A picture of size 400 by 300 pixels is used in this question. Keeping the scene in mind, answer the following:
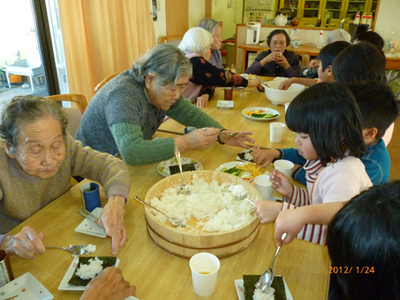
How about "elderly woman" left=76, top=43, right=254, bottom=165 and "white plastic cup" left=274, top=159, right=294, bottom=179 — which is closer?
"white plastic cup" left=274, top=159, right=294, bottom=179

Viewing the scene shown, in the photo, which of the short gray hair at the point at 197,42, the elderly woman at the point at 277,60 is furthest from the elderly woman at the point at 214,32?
the short gray hair at the point at 197,42

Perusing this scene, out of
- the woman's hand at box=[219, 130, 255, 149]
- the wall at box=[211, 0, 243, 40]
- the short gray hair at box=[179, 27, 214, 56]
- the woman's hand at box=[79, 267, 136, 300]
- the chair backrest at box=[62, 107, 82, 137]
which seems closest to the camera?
the woman's hand at box=[79, 267, 136, 300]

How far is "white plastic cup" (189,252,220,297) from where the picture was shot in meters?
0.83

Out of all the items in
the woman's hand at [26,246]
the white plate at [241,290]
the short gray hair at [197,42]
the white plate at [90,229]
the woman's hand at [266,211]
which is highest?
the short gray hair at [197,42]

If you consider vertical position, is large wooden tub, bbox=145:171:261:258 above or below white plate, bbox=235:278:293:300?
above

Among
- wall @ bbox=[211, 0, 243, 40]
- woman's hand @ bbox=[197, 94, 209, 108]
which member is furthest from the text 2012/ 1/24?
wall @ bbox=[211, 0, 243, 40]

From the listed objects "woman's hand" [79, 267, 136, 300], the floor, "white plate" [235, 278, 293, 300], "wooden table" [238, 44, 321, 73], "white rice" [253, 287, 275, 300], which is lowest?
the floor

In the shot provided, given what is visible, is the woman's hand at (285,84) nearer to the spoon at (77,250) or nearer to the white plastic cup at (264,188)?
the white plastic cup at (264,188)

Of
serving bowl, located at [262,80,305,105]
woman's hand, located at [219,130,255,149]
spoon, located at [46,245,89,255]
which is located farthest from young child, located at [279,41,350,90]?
spoon, located at [46,245,89,255]

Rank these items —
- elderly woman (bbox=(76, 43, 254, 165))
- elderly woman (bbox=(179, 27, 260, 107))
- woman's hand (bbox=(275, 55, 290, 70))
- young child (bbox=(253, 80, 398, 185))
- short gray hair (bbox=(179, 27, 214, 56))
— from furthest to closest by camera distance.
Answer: woman's hand (bbox=(275, 55, 290, 70)) < short gray hair (bbox=(179, 27, 214, 56)) < elderly woman (bbox=(179, 27, 260, 107)) < elderly woman (bbox=(76, 43, 254, 165)) < young child (bbox=(253, 80, 398, 185))

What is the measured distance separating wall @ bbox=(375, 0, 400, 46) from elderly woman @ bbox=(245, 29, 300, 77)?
6.98 feet

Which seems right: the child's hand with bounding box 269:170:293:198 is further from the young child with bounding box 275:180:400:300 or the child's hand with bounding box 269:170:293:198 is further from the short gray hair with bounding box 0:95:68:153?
the short gray hair with bounding box 0:95:68:153

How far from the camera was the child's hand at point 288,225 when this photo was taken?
38.0 inches

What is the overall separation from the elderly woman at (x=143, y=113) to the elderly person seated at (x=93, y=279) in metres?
0.62
